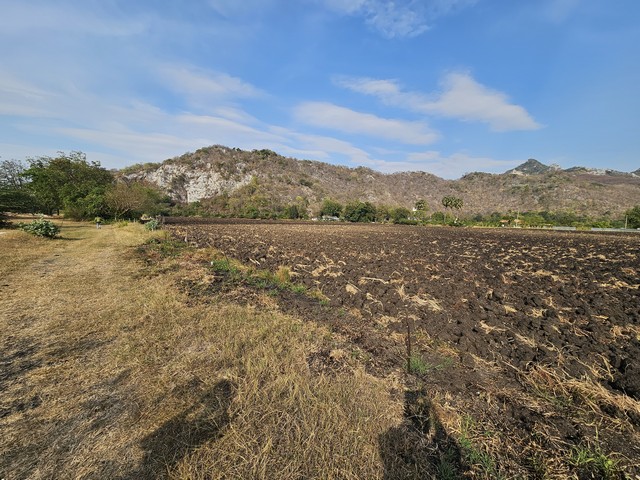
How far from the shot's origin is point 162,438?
320 centimetres

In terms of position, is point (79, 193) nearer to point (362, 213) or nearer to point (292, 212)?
point (292, 212)

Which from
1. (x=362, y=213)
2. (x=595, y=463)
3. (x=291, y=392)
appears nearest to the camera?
(x=595, y=463)

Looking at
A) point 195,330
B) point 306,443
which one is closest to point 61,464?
point 306,443

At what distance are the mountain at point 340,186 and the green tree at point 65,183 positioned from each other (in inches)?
2132

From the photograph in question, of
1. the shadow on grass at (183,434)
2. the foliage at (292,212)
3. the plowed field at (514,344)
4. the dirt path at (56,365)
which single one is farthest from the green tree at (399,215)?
the shadow on grass at (183,434)

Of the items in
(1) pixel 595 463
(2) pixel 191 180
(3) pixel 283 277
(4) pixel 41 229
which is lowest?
(3) pixel 283 277

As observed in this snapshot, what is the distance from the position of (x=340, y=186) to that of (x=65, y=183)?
122 meters

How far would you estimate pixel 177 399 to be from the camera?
12.7ft

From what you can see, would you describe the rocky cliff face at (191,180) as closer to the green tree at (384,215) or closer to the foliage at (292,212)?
the foliage at (292,212)

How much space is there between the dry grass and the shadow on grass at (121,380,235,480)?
0.5 inches

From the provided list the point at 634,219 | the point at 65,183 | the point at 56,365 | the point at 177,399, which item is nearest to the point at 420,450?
the point at 177,399

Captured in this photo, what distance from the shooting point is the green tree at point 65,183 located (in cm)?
3775

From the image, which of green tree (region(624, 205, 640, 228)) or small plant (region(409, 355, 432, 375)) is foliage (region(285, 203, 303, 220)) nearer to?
green tree (region(624, 205, 640, 228))

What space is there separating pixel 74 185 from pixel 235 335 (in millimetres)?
48937
